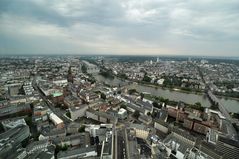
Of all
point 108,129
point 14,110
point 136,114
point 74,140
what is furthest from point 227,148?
point 14,110

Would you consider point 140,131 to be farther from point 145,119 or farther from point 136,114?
point 136,114

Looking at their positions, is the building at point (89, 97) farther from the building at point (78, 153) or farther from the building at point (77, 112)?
the building at point (78, 153)

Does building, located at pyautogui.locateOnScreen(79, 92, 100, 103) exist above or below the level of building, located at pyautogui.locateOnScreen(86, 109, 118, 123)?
above

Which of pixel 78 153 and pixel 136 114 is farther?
pixel 136 114

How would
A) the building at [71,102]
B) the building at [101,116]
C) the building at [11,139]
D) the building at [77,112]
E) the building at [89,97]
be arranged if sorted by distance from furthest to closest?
the building at [89,97] → the building at [71,102] → the building at [77,112] → the building at [101,116] → the building at [11,139]

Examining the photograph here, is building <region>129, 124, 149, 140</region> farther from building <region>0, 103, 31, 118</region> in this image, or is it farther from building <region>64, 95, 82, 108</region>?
building <region>0, 103, 31, 118</region>

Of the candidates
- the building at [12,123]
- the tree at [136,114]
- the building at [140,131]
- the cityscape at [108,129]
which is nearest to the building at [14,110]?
the cityscape at [108,129]

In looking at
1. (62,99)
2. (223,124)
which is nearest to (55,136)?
(62,99)

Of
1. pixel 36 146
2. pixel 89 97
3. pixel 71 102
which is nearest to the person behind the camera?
Answer: pixel 36 146

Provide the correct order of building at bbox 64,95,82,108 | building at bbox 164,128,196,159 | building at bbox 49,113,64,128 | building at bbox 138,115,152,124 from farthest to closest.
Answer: building at bbox 64,95,82,108 → building at bbox 138,115,152,124 → building at bbox 49,113,64,128 → building at bbox 164,128,196,159

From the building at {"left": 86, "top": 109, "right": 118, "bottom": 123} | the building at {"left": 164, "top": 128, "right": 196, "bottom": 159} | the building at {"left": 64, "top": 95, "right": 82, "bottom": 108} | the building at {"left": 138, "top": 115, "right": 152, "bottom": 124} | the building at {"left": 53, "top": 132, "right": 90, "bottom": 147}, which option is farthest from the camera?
the building at {"left": 64, "top": 95, "right": 82, "bottom": 108}

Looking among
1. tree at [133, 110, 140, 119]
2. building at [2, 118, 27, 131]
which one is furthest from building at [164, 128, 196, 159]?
building at [2, 118, 27, 131]

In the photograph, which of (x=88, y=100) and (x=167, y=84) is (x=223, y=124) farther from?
(x=167, y=84)
